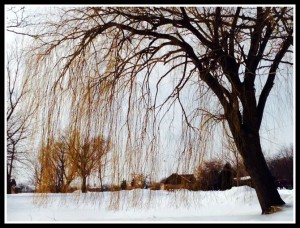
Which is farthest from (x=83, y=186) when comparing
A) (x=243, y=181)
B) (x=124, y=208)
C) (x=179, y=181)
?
(x=243, y=181)

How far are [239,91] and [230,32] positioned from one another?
22.6 inches

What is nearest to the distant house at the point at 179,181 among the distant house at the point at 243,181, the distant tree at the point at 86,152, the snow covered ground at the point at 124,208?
the snow covered ground at the point at 124,208

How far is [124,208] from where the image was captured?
3916 millimetres

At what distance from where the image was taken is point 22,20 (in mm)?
4051

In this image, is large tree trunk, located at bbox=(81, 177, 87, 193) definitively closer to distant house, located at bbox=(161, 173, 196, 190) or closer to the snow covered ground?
the snow covered ground

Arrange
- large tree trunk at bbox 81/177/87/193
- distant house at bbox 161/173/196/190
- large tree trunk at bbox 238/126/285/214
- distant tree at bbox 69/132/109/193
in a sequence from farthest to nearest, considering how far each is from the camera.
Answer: large tree trunk at bbox 238/126/285/214 → distant house at bbox 161/173/196/190 → large tree trunk at bbox 81/177/87/193 → distant tree at bbox 69/132/109/193

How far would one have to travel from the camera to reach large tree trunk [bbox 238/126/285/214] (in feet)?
13.9

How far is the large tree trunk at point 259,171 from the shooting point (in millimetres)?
4234

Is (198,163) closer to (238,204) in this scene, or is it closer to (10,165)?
(238,204)

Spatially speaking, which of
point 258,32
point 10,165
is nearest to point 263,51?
point 258,32

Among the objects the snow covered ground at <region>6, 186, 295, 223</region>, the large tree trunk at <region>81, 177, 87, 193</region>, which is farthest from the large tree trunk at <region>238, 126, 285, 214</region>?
the large tree trunk at <region>81, 177, 87, 193</region>

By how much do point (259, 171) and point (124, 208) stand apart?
55.0 inches

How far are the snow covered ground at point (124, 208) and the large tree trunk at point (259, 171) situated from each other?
132mm

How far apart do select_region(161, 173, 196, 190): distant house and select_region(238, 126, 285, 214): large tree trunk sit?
0.56 metres
